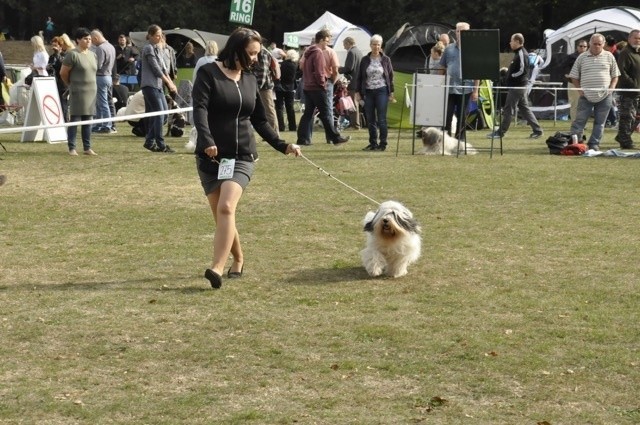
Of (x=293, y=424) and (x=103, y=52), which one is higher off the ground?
(x=103, y=52)

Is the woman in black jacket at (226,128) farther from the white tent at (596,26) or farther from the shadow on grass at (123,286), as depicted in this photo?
the white tent at (596,26)

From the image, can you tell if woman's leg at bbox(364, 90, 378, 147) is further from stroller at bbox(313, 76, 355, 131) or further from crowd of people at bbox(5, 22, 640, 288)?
stroller at bbox(313, 76, 355, 131)

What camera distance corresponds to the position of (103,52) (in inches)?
799

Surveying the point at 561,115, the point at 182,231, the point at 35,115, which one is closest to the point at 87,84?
the point at 35,115

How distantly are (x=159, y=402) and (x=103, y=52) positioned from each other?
50.7 feet

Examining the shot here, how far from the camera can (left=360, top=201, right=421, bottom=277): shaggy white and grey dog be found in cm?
830

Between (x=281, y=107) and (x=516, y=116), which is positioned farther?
(x=516, y=116)

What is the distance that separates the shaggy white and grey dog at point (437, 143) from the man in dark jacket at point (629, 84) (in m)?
2.69

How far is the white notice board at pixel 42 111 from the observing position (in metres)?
19.2

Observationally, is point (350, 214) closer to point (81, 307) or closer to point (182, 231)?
point (182, 231)

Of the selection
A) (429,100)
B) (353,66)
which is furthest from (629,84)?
(353,66)

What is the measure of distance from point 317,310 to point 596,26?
22.4 meters

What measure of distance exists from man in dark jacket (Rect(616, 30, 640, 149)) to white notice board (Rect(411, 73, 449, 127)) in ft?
9.61

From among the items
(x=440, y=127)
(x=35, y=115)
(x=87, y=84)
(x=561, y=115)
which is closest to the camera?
(x=87, y=84)
